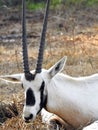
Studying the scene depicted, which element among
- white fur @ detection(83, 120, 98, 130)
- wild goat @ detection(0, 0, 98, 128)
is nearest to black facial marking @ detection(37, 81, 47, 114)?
wild goat @ detection(0, 0, 98, 128)

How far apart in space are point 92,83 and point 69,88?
1.21 ft

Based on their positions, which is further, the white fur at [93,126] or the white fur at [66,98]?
the white fur at [66,98]

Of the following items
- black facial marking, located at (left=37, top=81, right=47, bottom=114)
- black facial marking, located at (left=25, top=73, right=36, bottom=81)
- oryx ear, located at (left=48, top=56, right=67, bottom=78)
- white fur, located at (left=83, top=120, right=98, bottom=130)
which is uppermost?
oryx ear, located at (left=48, top=56, right=67, bottom=78)

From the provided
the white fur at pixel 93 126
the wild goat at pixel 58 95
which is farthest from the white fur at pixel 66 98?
the white fur at pixel 93 126

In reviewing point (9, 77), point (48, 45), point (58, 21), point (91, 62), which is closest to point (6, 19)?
point (58, 21)

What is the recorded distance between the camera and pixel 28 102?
7.48 meters

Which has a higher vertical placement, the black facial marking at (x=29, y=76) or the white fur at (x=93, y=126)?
the black facial marking at (x=29, y=76)

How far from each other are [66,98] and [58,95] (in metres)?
0.11

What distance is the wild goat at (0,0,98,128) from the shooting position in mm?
7562

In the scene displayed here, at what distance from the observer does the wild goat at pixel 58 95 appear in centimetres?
756

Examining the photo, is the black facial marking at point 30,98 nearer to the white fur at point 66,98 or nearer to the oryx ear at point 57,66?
the white fur at point 66,98

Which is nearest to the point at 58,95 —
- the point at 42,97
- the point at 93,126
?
the point at 42,97

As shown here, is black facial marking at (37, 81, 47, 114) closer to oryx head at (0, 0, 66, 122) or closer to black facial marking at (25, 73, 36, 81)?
oryx head at (0, 0, 66, 122)

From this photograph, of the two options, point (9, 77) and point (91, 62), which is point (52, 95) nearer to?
point (9, 77)
